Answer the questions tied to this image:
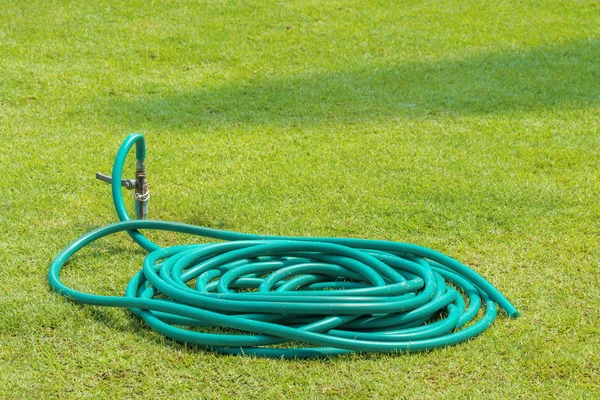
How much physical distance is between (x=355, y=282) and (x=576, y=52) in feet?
16.4

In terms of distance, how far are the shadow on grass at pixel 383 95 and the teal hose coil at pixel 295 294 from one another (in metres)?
2.16

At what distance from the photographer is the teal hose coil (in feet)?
11.3

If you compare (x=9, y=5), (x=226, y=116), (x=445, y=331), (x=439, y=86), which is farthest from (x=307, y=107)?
(x=9, y=5)

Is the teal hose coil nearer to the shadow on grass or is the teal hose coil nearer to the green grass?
the green grass

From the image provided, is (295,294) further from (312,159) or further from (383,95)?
(383,95)

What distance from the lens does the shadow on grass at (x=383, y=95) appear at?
637 centimetres

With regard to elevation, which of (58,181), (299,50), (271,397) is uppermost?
(299,50)

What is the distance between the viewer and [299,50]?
25.9ft

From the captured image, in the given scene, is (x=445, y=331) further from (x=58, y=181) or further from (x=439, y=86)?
(x=439, y=86)

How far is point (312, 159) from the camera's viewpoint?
18.4 ft

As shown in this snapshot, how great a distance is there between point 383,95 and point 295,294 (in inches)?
140

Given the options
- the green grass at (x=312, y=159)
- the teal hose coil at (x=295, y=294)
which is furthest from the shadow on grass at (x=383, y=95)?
the teal hose coil at (x=295, y=294)

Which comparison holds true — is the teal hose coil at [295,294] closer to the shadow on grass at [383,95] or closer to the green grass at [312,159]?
the green grass at [312,159]

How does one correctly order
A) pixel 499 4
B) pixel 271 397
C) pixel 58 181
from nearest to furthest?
pixel 271 397 < pixel 58 181 < pixel 499 4
